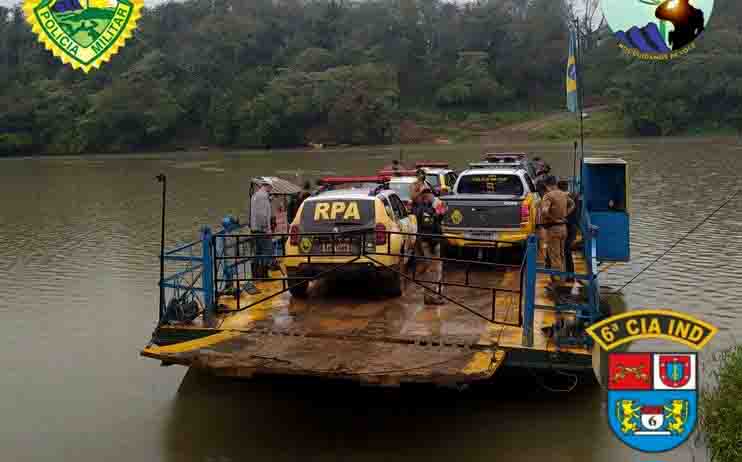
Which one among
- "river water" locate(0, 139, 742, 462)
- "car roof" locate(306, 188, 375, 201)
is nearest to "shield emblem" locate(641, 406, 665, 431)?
"river water" locate(0, 139, 742, 462)

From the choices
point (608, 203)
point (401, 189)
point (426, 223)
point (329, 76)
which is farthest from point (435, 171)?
point (329, 76)

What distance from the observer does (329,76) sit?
76062 mm

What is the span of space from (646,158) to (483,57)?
48849 mm

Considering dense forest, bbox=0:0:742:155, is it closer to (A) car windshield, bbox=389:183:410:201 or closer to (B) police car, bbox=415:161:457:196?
(B) police car, bbox=415:161:457:196

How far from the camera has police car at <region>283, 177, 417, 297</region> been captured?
32.2 feet

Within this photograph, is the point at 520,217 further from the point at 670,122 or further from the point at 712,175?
the point at 670,122

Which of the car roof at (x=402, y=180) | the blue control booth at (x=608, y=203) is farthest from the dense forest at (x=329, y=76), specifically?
the blue control booth at (x=608, y=203)

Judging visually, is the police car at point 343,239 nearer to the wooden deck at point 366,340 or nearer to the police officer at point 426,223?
the wooden deck at point 366,340

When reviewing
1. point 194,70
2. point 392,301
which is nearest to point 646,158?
point 392,301

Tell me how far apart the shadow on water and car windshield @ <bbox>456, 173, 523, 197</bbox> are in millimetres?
5094

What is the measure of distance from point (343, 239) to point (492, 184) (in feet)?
15.7

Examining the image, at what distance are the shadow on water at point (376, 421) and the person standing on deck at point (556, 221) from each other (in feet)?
7.32

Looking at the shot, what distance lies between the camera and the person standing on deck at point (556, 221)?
10750 mm

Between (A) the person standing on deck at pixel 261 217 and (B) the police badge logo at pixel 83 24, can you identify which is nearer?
(B) the police badge logo at pixel 83 24
